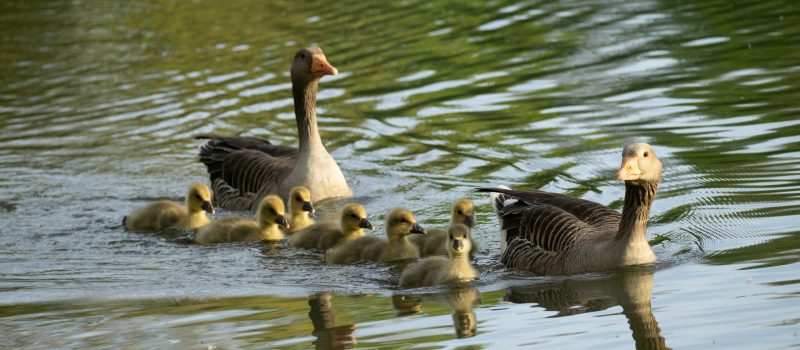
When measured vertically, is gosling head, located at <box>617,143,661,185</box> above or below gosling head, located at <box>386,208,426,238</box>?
above

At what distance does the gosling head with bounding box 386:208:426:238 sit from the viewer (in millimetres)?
11305

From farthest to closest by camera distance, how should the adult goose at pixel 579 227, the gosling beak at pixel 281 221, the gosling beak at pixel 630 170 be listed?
the gosling beak at pixel 281 221 → the adult goose at pixel 579 227 → the gosling beak at pixel 630 170

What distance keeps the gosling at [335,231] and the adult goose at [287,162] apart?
1699mm

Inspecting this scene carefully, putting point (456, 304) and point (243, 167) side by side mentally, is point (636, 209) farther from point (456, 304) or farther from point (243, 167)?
point (243, 167)

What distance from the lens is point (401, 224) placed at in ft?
37.2

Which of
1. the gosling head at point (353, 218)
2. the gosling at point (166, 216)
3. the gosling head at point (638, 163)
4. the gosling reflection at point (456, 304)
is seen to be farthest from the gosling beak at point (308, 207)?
the gosling head at point (638, 163)

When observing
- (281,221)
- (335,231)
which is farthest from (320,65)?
(335,231)

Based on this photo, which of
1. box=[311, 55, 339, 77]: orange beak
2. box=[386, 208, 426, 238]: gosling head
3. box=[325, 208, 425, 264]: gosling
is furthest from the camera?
box=[311, 55, 339, 77]: orange beak

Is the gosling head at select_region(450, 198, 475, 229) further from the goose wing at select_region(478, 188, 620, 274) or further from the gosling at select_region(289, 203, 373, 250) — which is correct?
the gosling at select_region(289, 203, 373, 250)

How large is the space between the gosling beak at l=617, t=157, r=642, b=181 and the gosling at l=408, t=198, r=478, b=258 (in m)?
1.98

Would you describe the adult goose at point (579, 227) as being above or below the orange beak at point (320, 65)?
below

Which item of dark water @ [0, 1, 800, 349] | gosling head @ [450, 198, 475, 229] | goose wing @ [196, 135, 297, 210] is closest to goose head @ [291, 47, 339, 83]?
goose wing @ [196, 135, 297, 210]

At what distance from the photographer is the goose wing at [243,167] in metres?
14.5

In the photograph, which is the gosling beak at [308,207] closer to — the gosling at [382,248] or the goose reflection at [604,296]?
the gosling at [382,248]
